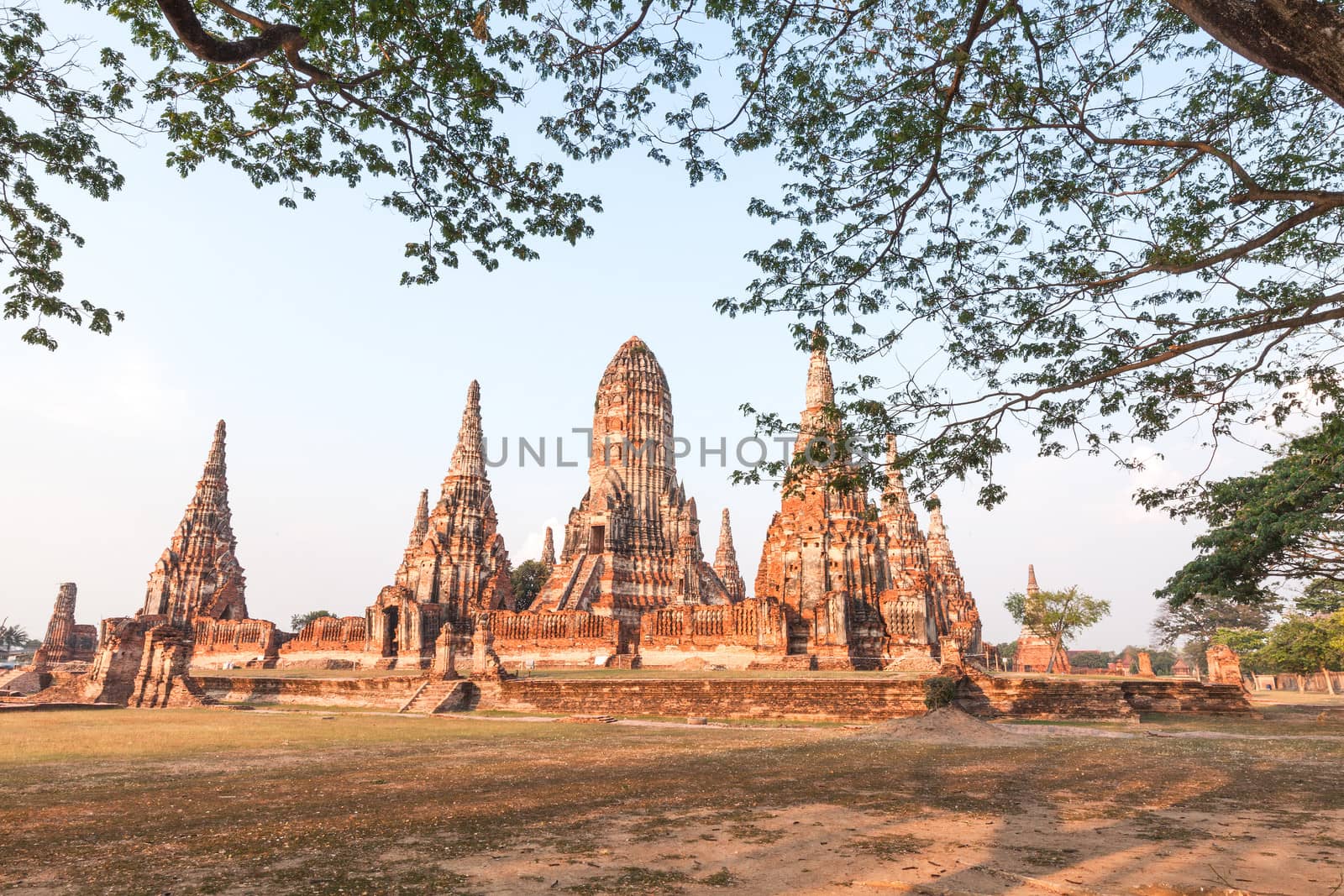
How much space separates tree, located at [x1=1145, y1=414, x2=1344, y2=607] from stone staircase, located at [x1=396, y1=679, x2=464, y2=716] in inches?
698

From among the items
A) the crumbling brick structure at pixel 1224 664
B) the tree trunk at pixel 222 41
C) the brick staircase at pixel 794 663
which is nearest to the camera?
the tree trunk at pixel 222 41

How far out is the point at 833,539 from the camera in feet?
87.5

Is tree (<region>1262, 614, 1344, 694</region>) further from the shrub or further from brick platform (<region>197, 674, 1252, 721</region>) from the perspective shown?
the shrub

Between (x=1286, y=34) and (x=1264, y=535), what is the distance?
1596 cm

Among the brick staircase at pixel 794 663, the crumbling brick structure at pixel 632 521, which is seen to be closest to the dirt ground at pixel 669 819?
the brick staircase at pixel 794 663

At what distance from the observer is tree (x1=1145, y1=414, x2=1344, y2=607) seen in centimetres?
1596

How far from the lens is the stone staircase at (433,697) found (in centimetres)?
1986

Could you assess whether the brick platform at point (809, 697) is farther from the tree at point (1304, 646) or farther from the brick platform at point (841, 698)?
the tree at point (1304, 646)

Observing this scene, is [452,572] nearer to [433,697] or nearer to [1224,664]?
[433,697]

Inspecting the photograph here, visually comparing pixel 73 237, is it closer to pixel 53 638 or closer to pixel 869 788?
pixel 869 788

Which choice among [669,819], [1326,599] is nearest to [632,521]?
[1326,599]

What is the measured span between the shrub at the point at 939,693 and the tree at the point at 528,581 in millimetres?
42949

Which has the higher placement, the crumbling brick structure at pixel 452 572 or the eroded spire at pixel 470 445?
the eroded spire at pixel 470 445

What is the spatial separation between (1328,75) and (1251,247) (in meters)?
2.51
